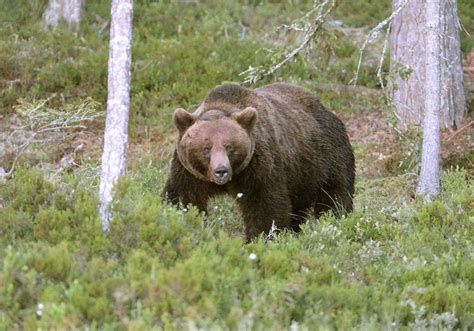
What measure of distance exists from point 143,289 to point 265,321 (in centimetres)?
78

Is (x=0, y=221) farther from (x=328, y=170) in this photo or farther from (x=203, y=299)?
(x=328, y=170)

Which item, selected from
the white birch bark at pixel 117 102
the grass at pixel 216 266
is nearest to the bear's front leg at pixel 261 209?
the grass at pixel 216 266

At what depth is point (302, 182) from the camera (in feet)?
30.3

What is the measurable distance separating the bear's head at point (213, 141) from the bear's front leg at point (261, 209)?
1.02 ft

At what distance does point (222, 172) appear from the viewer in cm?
757

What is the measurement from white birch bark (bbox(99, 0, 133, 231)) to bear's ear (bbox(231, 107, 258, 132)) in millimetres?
1130

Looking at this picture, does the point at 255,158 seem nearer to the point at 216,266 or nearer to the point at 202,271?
the point at 216,266

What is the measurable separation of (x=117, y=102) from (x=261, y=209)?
176 centimetres

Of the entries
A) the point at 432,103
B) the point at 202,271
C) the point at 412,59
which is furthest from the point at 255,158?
the point at 412,59

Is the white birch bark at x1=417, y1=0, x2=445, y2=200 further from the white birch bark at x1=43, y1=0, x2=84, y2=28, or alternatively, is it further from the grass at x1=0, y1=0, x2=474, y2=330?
the white birch bark at x1=43, y1=0, x2=84, y2=28

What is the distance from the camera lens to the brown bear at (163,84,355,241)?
7.97 metres

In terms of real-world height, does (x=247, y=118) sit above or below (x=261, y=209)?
above

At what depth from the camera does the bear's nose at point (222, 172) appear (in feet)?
24.8

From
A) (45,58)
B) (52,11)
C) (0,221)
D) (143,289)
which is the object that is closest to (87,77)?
(45,58)
